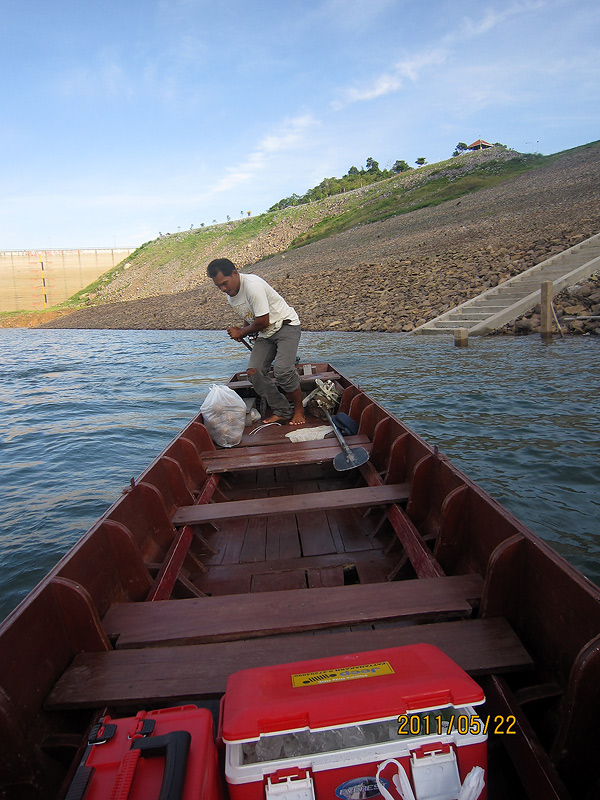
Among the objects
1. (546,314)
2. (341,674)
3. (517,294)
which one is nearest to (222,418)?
(341,674)

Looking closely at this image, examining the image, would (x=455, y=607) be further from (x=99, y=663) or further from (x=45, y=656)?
(x=45, y=656)

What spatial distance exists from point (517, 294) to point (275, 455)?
1407 cm

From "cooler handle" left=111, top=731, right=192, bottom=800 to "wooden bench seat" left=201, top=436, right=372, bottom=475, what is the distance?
3.00 meters

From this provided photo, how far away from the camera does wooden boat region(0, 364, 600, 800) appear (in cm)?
173

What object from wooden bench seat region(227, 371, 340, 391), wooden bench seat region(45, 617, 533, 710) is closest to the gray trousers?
wooden bench seat region(227, 371, 340, 391)

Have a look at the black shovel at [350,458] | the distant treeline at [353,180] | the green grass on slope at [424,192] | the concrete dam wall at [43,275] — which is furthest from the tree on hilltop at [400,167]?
the black shovel at [350,458]

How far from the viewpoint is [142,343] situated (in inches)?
944

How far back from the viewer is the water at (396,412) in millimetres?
5016

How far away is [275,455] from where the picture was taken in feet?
15.4

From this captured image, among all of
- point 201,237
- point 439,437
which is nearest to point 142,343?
point 439,437

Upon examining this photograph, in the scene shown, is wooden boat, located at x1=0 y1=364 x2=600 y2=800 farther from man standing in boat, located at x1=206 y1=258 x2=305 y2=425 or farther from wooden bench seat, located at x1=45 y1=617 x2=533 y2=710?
man standing in boat, located at x1=206 y1=258 x2=305 y2=425

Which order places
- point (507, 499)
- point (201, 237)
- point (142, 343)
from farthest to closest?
point (201, 237), point (142, 343), point (507, 499)

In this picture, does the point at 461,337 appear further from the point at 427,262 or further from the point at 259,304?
the point at 427,262

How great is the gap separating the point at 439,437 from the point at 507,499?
6.60 ft
